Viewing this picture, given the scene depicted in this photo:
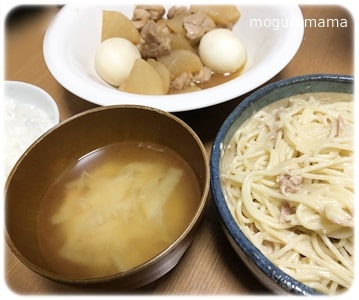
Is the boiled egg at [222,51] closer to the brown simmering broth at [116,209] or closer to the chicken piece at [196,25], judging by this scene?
the chicken piece at [196,25]

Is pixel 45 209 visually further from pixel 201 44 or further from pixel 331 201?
pixel 201 44

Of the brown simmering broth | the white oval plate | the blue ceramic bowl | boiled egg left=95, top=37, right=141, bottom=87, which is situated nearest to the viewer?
the blue ceramic bowl

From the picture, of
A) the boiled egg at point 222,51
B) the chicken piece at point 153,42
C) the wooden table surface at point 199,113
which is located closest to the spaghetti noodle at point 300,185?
the wooden table surface at point 199,113

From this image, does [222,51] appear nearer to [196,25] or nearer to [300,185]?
[196,25]

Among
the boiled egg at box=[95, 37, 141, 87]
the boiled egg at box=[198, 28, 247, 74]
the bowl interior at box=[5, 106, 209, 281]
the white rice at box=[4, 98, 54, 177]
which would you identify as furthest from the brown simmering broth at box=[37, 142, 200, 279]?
the boiled egg at box=[198, 28, 247, 74]

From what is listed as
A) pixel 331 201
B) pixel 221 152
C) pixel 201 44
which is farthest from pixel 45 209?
pixel 201 44

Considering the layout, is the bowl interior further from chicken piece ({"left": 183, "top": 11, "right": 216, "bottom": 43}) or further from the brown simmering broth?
→ chicken piece ({"left": 183, "top": 11, "right": 216, "bottom": 43})

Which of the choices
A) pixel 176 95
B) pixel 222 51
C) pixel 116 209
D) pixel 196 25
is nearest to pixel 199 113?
pixel 176 95
